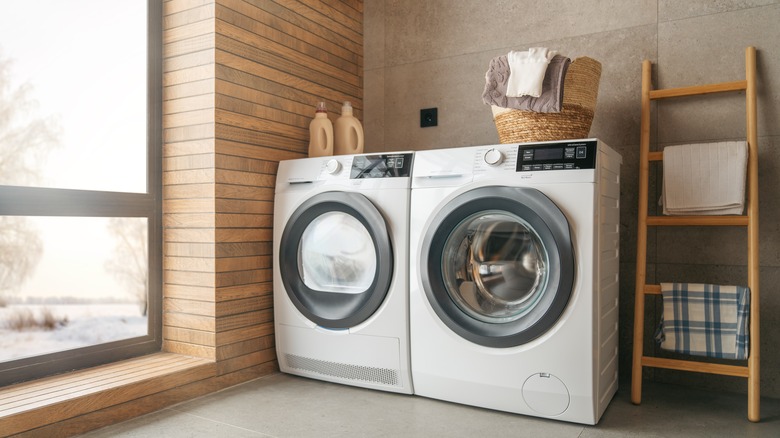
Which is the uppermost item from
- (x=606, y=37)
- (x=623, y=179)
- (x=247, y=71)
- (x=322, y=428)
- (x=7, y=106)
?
(x=606, y=37)

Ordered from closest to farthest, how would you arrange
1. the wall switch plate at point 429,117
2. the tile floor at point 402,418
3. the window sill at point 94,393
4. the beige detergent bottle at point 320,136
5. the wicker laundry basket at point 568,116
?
the window sill at point 94,393 < the tile floor at point 402,418 < the wicker laundry basket at point 568,116 < the beige detergent bottle at point 320,136 < the wall switch plate at point 429,117

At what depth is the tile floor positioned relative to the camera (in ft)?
5.90

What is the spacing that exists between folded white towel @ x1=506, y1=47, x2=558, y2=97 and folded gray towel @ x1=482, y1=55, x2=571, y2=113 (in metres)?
0.03

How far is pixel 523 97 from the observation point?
202 cm

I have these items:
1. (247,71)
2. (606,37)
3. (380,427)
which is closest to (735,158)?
(606,37)

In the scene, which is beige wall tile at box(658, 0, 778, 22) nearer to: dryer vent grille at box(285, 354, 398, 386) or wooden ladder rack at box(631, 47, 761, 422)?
wooden ladder rack at box(631, 47, 761, 422)

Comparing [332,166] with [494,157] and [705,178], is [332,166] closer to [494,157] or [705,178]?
[494,157]

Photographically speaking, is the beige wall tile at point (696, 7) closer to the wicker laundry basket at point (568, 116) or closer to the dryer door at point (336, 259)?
the wicker laundry basket at point (568, 116)

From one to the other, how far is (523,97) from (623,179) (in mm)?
724

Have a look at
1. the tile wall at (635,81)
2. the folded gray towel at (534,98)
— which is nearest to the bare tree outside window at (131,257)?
the tile wall at (635,81)

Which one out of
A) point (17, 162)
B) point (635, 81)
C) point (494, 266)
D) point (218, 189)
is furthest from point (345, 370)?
point (635, 81)

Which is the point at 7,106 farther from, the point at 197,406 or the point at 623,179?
the point at 623,179

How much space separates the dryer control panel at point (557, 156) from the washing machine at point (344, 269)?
17.7 inches

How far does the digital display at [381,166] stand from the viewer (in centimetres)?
218
